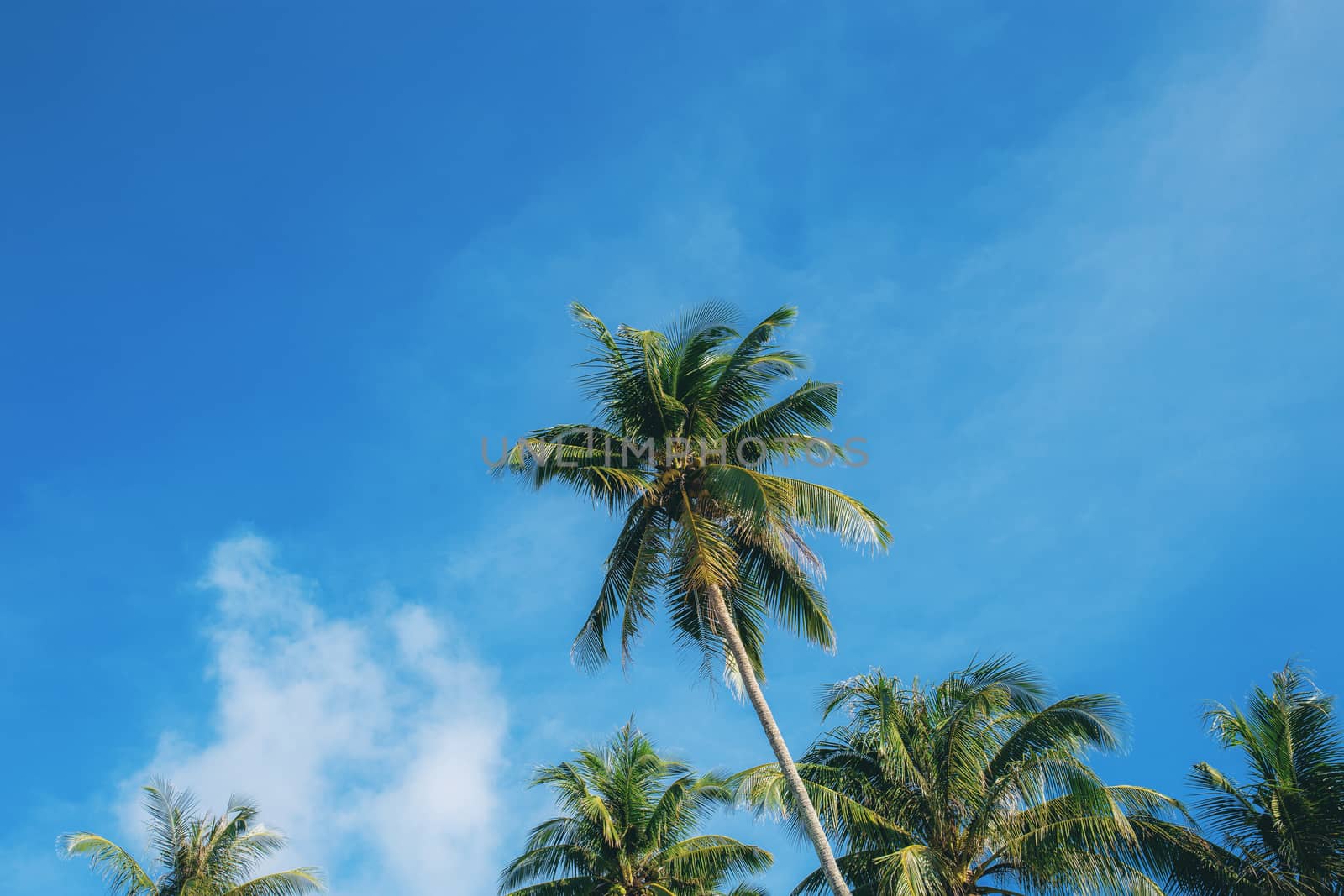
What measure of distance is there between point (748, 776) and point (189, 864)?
15.5 m

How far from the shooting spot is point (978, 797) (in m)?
16.2

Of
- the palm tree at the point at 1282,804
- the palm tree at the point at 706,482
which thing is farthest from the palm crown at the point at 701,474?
the palm tree at the point at 1282,804

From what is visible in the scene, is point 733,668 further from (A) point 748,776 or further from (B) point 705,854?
(B) point 705,854

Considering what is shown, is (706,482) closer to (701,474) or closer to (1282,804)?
(701,474)

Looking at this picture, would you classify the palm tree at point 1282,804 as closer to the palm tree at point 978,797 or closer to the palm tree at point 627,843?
the palm tree at point 978,797

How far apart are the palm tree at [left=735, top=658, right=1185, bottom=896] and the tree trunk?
49 cm

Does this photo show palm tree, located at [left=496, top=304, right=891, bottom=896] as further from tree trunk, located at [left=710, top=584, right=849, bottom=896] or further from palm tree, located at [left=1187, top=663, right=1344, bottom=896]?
palm tree, located at [left=1187, top=663, right=1344, bottom=896]

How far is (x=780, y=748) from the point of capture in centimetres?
1528

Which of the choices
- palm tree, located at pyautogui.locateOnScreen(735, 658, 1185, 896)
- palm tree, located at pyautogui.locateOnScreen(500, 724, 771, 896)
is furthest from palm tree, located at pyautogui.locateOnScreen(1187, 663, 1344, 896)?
palm tree, located at pyautogui.locateOnScreen(500, 724, 771, 896)

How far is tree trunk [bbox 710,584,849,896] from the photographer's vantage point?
14.0m

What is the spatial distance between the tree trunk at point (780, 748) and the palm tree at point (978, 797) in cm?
49

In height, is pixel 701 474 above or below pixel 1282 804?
above

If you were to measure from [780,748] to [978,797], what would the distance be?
3407 millimetres

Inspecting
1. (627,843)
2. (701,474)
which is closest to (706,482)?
(701,474)
